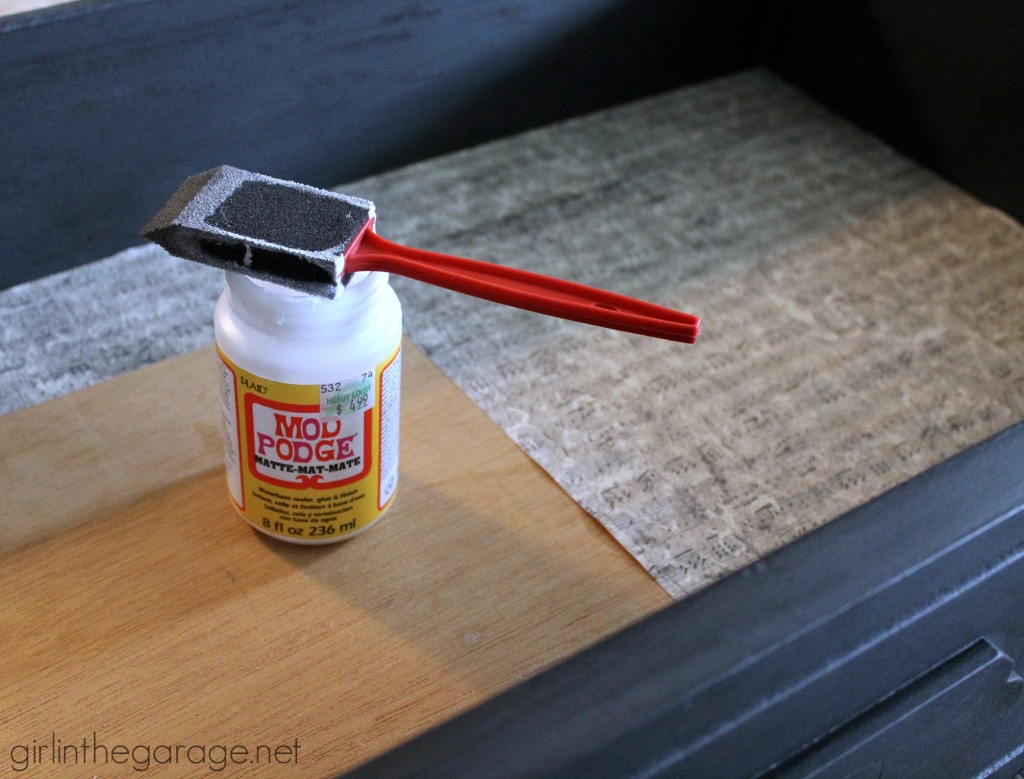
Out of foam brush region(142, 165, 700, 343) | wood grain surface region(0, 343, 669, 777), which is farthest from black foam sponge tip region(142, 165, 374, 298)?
wood grain surface region(0, 343, 669, 777)

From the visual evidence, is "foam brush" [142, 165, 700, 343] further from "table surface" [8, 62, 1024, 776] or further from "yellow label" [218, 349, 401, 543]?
A: "table surface" [8, 62, 1024, 776]

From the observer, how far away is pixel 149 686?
1.74 feet

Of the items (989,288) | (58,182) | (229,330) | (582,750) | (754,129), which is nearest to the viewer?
(582,750)

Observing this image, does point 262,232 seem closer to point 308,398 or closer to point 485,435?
point 308,398

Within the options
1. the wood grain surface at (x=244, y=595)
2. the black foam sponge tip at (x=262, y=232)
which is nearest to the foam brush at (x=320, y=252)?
the black foam sponge tip at (x=262, y=232)

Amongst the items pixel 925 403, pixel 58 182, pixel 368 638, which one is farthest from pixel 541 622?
pixel 58 182

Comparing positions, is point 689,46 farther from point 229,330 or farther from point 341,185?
point 229,330

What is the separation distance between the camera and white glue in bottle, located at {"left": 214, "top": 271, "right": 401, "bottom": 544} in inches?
20.0

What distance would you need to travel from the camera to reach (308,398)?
1.71 ft

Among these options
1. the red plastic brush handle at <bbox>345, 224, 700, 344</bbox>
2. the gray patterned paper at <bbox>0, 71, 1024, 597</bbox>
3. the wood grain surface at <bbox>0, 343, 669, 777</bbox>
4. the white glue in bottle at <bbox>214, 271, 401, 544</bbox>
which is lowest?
the wood grain surface at <bbox>0, 343, 669, 777</bbox>

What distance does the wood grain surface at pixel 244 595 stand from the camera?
520 millimetres

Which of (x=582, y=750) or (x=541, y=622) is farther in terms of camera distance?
(x=541, y=622)

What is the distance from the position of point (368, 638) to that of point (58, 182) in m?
0.37

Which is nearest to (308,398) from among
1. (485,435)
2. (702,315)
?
(485,435)
